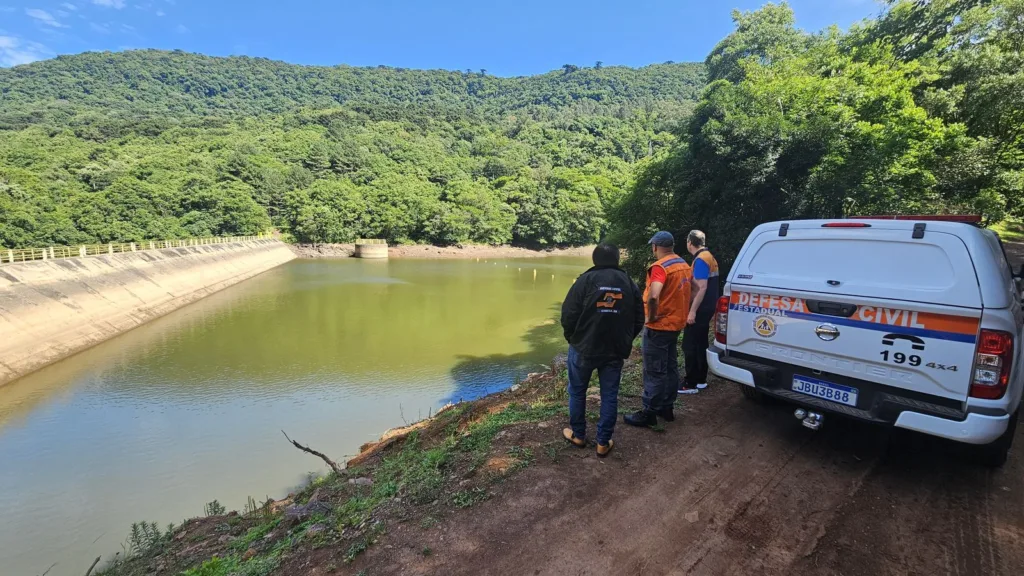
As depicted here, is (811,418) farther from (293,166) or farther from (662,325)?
(293,166)

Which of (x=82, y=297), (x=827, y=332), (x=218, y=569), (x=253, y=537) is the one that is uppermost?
(x=827, y=332)

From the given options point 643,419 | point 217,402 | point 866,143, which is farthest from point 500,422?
point 866,143

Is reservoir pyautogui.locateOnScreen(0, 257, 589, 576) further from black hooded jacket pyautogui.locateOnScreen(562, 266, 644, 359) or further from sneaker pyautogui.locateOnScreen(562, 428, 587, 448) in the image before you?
black hooded jacket pyautogui.locateOnScreen(562, 266, 644, 359)

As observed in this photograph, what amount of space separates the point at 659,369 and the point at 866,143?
37.0 ft

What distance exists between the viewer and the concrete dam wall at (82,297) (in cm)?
1531

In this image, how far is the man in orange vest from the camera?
3734 millimetres

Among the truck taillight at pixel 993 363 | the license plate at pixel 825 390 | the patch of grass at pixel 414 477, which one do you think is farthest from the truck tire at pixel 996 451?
the patch of grass at pixel 414 477

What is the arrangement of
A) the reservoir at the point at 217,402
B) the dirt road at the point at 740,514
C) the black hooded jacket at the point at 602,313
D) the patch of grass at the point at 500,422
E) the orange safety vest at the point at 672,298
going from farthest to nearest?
the reservoir at the point at 217,402 < the patch of grass at the point at 500,422 < the orange safety vest at the point at 672,298 < the black hooded jacket at the point at 602,313 < the dirt road at the point at 740,514

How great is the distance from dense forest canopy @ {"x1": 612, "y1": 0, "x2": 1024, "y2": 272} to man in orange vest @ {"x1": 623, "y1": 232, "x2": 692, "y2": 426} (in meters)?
9.22

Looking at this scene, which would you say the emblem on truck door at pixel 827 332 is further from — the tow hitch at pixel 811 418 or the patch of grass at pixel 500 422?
the patch of grass at pixel 500 422

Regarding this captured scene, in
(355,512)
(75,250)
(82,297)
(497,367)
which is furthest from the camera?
(75,250)

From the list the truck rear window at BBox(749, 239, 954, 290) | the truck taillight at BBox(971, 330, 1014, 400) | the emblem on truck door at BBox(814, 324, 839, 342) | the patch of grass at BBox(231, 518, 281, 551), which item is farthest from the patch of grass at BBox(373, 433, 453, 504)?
the truck taillight at BBox(971, 330, 1014, 400)

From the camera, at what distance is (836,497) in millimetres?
2961

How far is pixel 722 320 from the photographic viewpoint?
387 centimetres
